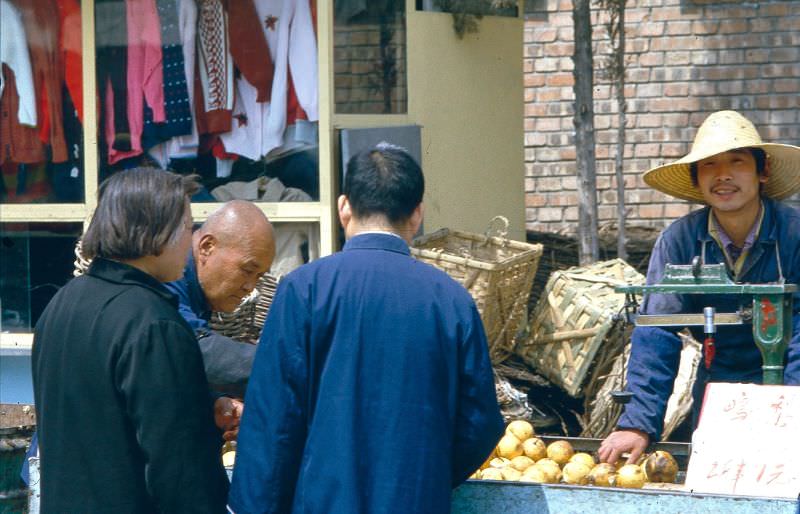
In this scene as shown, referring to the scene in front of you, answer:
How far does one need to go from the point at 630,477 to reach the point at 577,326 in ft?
8.98

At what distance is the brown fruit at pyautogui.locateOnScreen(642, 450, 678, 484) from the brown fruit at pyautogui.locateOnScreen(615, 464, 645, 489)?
4 centimetres

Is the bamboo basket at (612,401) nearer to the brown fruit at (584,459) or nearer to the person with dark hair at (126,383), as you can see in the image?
the brown fruit at (584,459)

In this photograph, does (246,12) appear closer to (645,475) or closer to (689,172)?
(689,172)

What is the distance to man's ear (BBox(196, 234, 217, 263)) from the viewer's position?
11.3 feet

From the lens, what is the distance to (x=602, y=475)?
3.29 metres

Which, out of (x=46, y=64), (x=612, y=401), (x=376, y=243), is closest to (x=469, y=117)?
(x=612, y=401)

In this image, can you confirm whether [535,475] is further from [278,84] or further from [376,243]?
[278,84]

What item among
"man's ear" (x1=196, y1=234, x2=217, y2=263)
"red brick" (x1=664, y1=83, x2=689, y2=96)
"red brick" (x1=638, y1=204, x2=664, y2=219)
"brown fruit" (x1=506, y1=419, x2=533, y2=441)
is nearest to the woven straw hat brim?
"brown fruit" (x1=506, y1=419, x2=533, y2=441)

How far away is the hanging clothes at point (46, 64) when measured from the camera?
658cm

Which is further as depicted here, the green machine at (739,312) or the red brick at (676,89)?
the red brick at (676,89)

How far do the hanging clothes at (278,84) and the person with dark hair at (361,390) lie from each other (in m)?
3.78

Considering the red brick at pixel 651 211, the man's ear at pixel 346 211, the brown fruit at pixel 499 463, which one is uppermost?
the man's ear at pixel 346 211

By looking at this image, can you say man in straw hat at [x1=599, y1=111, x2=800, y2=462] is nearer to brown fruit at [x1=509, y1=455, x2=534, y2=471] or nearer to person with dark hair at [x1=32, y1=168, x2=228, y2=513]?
brown fruit at [x1=509, y1=455, x2=534, y2=471]

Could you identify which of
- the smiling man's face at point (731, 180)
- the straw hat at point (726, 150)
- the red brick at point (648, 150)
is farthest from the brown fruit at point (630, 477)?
the red brick at point (648, 150)
